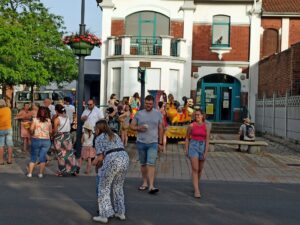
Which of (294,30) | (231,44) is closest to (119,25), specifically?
(231,44)

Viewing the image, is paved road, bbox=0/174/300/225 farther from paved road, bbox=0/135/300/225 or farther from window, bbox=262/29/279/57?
window, bbox=262/29/279/57

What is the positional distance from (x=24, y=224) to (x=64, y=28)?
37902 mm

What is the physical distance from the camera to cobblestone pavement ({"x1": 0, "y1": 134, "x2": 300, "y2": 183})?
1246 centimetres

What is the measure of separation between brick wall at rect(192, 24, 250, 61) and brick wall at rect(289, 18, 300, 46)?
272 centimetres

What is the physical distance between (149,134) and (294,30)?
23.2m

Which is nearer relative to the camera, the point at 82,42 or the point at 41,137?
the point at 41,137

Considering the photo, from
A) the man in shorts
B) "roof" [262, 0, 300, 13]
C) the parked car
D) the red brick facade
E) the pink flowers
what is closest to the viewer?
the man in shorts

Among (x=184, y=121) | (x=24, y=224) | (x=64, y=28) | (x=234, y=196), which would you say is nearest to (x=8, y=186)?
(x=24, y=224)

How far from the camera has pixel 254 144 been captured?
58.1ft

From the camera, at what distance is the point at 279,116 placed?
2344 centimetres

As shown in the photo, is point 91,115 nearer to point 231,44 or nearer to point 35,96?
point 231,44

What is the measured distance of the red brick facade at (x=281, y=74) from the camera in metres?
22.2

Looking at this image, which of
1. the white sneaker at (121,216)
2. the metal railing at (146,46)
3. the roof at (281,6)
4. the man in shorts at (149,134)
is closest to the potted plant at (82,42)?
the man in shorts at (149,134)

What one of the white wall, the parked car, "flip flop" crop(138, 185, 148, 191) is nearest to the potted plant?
"flip flop" crop(138, 185, 148, 191)
